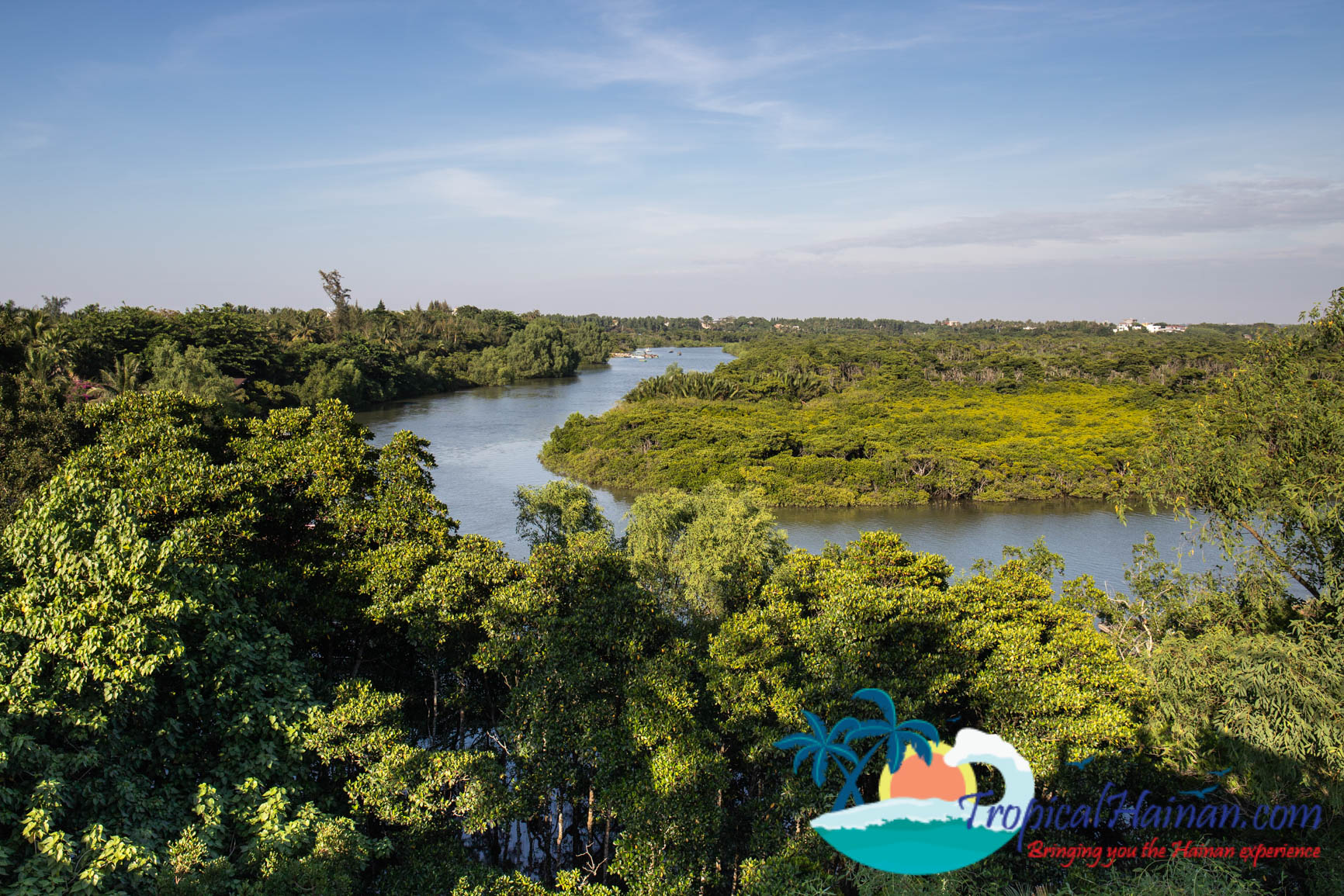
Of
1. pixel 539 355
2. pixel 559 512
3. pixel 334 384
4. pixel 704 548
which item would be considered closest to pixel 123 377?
pixel 334 384

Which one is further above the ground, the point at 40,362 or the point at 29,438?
the point at 40,362

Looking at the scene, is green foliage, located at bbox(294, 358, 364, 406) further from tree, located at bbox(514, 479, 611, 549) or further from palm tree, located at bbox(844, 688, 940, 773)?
palm tree, located at bbox(844, 688, 940, 773)

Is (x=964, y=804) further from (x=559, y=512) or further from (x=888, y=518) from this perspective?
(x=888, y=518)

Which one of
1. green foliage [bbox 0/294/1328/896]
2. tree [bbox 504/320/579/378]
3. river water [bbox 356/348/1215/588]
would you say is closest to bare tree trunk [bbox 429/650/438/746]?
green foliage [bbox 0/294/1328/896]

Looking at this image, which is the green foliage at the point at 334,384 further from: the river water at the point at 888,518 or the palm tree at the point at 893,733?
the palm tree at the point at 893,733

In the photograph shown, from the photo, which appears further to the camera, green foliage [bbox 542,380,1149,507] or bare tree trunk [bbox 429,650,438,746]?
green foliage [bbox 542,380,1149,507]
